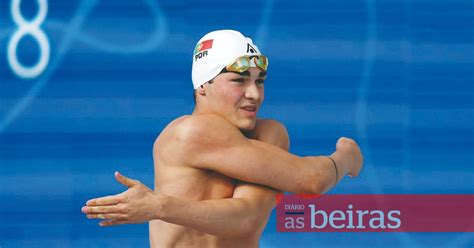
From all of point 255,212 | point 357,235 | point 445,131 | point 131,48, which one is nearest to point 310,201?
point 357,235

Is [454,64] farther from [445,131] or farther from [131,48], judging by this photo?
[131,48]

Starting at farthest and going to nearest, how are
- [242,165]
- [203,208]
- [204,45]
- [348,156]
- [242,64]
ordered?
[348,156]
[204,45]
[242,64]
[242,165]
[203,208]

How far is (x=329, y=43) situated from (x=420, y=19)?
469mm

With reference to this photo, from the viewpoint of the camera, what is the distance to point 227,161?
11.3 ft

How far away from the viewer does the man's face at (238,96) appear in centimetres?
355

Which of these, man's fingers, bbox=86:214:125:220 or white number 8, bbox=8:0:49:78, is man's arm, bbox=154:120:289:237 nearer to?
man's fingers, bbox=86:214:125:220

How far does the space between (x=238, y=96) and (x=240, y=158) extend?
220 mm

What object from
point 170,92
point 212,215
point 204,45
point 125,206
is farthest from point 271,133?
point 170,92

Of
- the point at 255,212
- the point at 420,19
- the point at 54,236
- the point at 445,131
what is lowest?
the point at 255,212

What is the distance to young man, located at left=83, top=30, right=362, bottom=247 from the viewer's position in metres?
3.44

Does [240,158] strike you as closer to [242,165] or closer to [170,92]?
[242,165]

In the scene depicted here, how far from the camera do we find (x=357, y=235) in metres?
5.55

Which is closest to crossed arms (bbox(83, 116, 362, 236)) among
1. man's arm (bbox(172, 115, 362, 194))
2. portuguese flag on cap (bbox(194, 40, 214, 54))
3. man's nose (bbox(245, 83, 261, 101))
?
man's arm (bbox(172, 115, 362, 194))

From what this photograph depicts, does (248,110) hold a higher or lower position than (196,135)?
higher
